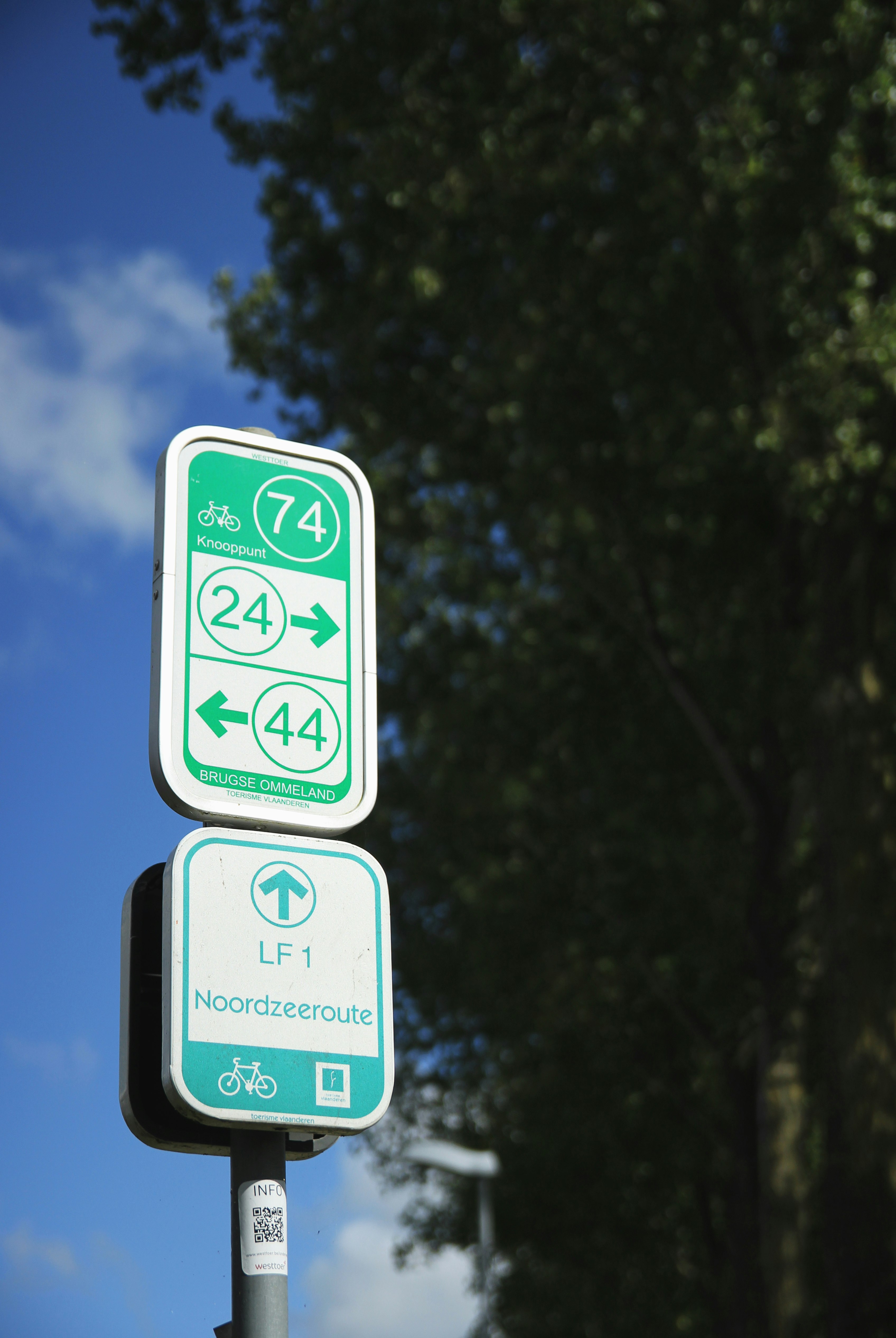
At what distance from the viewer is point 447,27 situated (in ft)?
41.6

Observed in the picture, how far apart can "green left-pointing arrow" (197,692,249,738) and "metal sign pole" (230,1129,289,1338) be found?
0.65 metres

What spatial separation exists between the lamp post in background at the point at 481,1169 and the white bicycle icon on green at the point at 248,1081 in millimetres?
19862

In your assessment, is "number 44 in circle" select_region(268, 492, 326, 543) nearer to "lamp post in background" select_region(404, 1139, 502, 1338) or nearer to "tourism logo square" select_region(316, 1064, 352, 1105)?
"tourism logo square" select_region(316, 1064, 352, 1105)

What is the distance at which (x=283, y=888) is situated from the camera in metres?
2.52

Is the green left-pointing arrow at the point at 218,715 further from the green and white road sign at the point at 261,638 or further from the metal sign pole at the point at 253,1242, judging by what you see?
the metal sign pole at the point at 253,1242

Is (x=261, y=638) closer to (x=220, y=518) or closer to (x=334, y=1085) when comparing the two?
(x=220, y=518)

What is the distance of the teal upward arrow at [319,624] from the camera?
108 inches

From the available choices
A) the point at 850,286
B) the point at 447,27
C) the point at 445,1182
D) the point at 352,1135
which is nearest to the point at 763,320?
the point at 850,286

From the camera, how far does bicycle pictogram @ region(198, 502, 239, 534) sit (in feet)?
9.09

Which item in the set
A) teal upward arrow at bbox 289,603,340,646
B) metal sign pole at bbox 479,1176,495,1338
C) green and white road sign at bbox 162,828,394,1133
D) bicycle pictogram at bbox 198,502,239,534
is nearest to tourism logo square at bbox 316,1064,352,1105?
green and white road sign at bbox 162,828,394,1133

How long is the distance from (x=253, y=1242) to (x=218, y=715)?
2.73 ft

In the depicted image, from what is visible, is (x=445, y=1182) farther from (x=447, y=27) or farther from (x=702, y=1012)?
(x=447, y=27)

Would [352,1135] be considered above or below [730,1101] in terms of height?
below

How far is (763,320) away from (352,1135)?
12.8 metres
